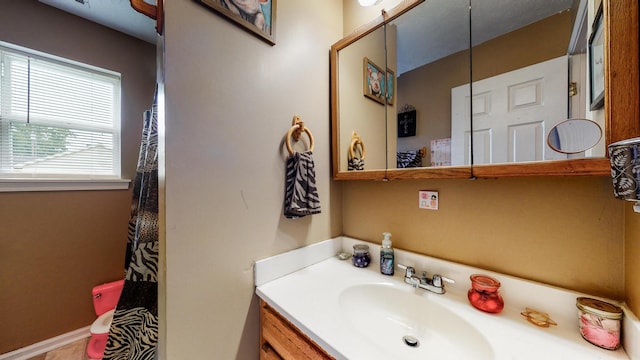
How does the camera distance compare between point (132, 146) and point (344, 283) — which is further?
point (132, 146)

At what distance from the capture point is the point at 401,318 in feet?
2.67

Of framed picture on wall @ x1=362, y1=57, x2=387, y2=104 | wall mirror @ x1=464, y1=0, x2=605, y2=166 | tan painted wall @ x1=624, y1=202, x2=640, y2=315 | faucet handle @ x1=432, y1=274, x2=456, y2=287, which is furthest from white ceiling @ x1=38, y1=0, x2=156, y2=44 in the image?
tan painted wall @ x1=624, y1=202, x2=640, y2=315

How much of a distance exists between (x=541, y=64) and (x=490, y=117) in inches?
7.1

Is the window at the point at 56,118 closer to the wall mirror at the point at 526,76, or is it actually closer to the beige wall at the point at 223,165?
the beige wall at the point at 223,165

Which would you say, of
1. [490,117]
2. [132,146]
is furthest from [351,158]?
[132,146]

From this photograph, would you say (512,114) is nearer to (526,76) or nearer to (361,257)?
(526,76)

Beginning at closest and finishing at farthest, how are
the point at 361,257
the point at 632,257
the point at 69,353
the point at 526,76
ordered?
the point at 632,257
the point at 526,76
the point at 361,257
the point at 69,353

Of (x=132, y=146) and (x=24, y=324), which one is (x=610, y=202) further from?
(x=24, y=324)

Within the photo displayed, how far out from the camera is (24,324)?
54.6 inches

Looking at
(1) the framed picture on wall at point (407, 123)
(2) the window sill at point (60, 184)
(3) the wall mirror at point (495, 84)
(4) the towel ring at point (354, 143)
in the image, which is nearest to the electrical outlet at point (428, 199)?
(3) the wall mirror at point (495, 84)

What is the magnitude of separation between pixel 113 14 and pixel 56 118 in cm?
86

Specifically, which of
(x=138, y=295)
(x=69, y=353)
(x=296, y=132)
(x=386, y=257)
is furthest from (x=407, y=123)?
(x=69, y=353)

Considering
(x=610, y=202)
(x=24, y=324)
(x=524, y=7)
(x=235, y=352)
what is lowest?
(x=24, y=324)

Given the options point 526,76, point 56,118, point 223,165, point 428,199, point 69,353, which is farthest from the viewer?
point 56,118
